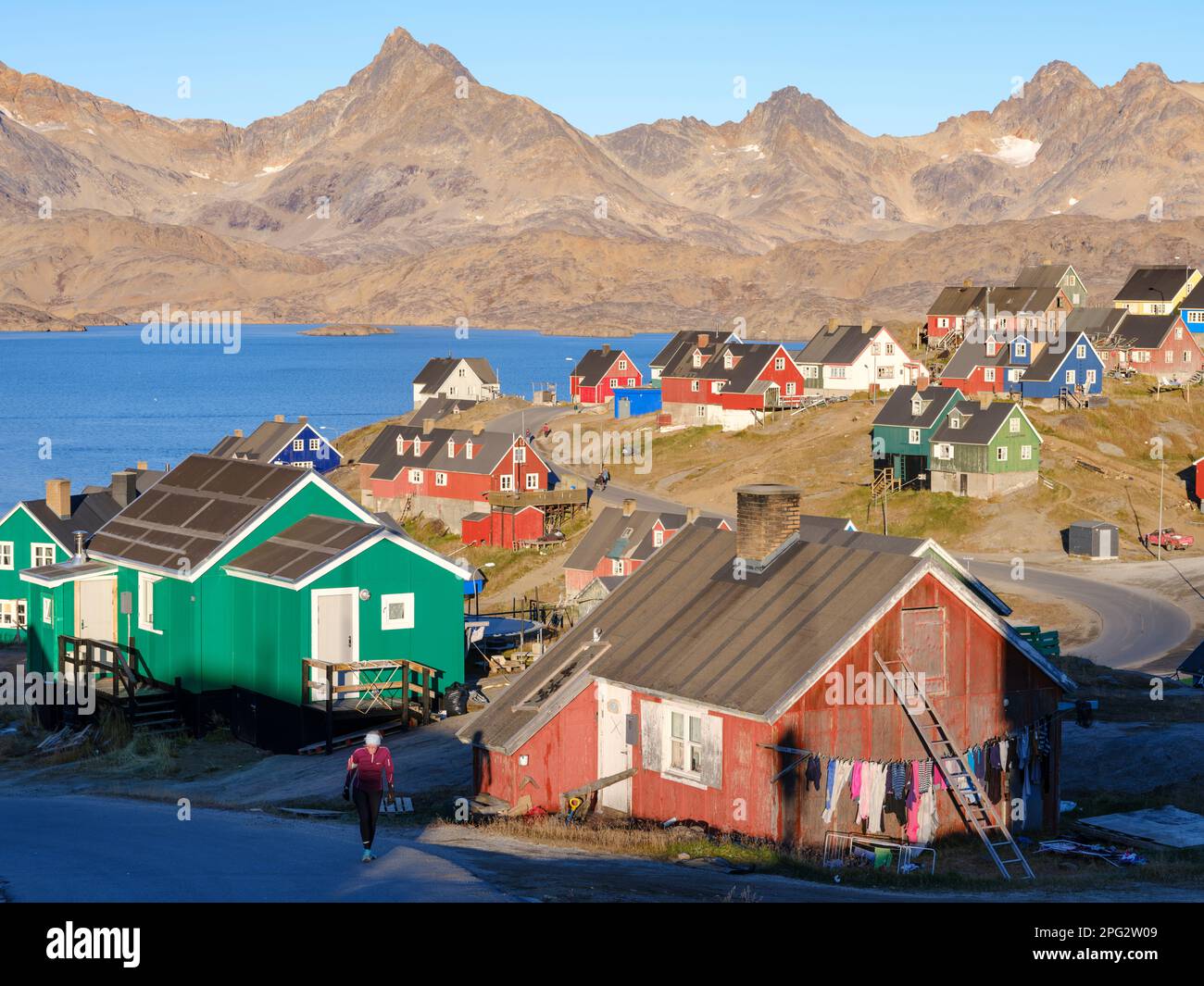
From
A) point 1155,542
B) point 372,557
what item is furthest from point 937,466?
point 372,557

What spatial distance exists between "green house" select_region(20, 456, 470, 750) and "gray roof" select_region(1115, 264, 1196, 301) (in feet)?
376

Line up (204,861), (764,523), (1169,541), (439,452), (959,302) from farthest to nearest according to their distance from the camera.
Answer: (959,302)
(439,452)
(1169,541)
(764,523)
(204,861)

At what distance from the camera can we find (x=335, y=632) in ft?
116

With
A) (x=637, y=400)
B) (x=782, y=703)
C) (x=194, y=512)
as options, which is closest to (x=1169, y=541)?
(x=194, y=512)

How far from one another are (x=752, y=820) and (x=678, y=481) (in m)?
70.2

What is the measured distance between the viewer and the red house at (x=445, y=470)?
8425 cm

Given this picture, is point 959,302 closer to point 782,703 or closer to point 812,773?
point 812,773

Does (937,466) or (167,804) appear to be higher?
(937,466)

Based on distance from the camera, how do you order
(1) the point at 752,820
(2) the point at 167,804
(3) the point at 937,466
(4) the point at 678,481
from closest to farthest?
(1) the point at 752,820
(2) the point at 167,804
(3) the point at 937,466
(4) the point at 678,481

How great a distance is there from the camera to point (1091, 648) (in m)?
59.7

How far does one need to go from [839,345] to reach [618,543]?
5803cm

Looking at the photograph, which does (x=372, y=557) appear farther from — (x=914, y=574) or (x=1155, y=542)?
(x=1155, y=542)

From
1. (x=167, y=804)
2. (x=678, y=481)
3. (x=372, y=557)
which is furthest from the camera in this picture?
(x=678, y=481)

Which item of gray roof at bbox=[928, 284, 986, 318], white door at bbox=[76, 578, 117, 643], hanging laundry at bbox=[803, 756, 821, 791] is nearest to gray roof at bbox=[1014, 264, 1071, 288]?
gray roof at bbox=[928, 284, 986, 318]
